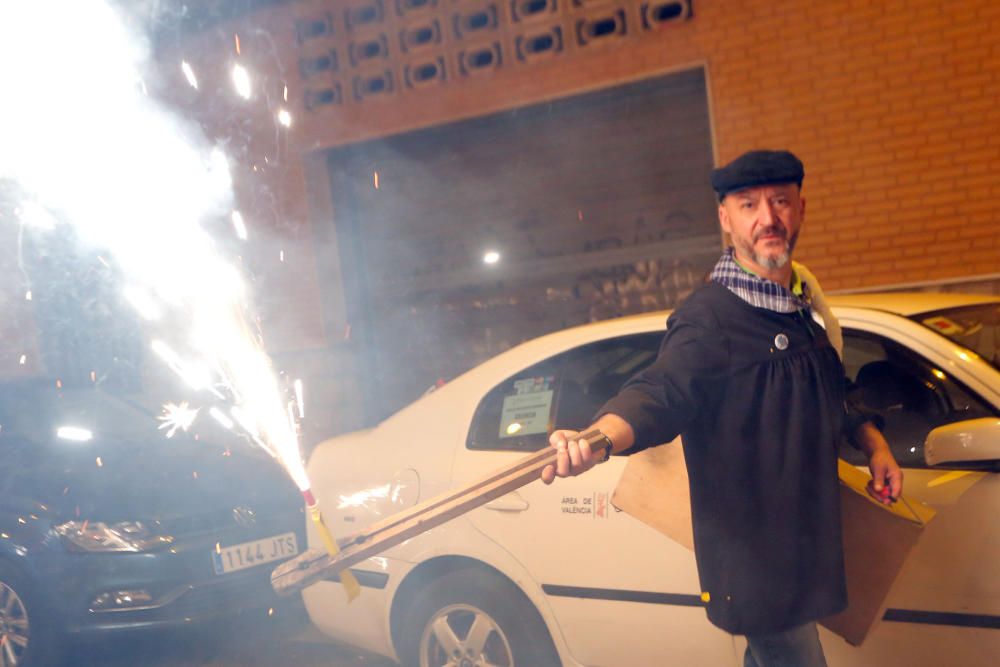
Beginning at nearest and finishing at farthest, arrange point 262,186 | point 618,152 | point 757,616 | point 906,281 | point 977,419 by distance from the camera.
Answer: point 757,616 → point 977,419 → point 906,281 → point 618,152 → point 262,186

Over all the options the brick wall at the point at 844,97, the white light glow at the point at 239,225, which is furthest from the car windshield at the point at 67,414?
the brick wall at the point at 844,97

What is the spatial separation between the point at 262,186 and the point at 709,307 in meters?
8.21

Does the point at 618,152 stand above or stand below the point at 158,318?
above

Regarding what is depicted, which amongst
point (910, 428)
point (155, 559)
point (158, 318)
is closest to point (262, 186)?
point (158, 318)

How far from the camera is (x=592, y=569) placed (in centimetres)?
357

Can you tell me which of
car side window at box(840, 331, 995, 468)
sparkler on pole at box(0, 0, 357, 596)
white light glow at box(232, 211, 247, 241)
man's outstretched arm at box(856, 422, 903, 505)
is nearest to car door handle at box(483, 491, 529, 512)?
car side window at box(840, 331, 995, 468)

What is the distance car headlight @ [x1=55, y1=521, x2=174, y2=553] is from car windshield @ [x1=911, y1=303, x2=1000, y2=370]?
3948mm

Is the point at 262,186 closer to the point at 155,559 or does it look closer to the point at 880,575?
the point at 155,559

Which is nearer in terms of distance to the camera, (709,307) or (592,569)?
(709,307)

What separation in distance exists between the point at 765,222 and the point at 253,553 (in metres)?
3.82

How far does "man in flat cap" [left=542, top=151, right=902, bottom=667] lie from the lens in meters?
2.48

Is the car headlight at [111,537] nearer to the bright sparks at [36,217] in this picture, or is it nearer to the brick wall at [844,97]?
the brick wall at [844,97]

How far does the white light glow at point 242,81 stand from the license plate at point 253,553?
6046 mm

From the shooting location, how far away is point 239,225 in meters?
10.4
